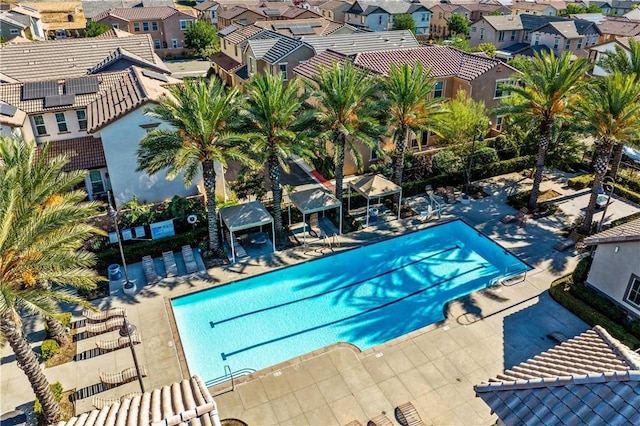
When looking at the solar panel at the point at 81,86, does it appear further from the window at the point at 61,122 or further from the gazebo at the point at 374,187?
the gazebo at the point at 374,187

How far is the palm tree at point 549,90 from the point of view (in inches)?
1030

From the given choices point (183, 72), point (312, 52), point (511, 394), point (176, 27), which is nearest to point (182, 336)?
point (511, 394)

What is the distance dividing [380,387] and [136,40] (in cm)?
4126

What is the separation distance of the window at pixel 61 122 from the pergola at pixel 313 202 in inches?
666

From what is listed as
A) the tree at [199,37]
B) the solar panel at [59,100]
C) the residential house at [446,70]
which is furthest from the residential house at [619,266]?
the tree at [199,37]

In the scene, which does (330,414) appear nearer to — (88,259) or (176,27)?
(88,259)

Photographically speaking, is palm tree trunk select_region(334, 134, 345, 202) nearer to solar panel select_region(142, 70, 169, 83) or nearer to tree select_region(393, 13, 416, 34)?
solar panel select_region(142, 70, 169, 83)

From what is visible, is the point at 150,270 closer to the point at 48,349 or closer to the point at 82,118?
the point at 48,349

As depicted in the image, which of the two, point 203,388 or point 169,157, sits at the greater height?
point 169,157

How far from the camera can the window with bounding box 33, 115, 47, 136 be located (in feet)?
102

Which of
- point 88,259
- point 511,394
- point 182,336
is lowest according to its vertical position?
point 182,336

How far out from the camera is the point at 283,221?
95.8 feet

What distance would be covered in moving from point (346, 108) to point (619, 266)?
15385 mm

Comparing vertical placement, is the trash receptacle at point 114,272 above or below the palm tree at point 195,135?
below
